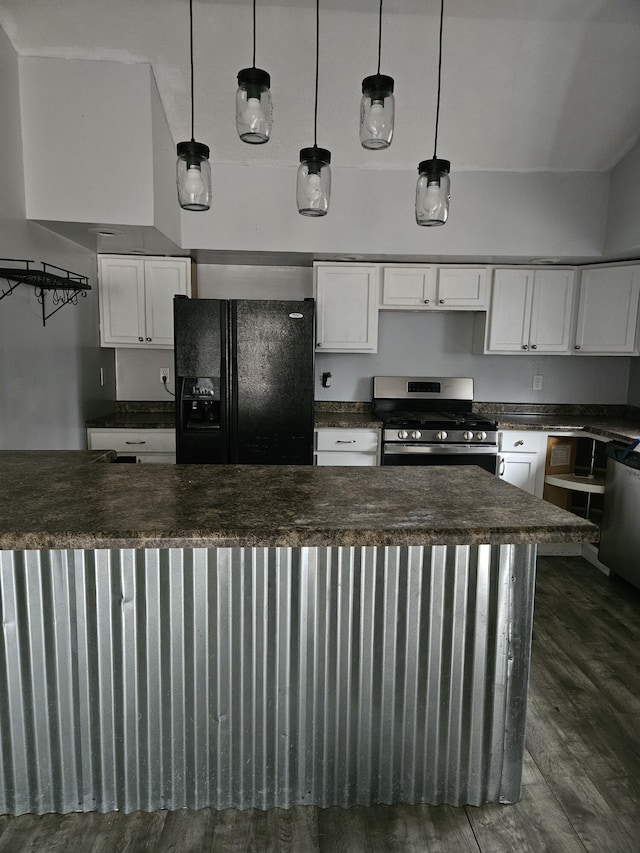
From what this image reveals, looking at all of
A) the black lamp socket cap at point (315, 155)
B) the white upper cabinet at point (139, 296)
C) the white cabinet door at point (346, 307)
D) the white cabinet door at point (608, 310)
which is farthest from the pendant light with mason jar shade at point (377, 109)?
the white cabinet door at point (608, 310)

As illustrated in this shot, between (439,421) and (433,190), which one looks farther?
(439,421)

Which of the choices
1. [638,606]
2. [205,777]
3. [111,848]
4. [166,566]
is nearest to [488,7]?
[166,566]

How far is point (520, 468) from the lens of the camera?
379cm

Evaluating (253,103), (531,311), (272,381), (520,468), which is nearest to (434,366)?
(531,311)

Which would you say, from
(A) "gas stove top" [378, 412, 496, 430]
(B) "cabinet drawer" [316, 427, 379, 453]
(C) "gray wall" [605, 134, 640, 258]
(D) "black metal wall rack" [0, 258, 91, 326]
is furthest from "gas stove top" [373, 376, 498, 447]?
(D) "black metal wall rack" [0, 258, 91, 326]

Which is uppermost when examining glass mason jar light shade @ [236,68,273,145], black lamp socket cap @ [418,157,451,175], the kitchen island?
glass mason jar light shade @ [236,68,273,145]

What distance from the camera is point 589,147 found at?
3461 millimetres

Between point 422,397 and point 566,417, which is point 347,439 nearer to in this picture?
point 422,397

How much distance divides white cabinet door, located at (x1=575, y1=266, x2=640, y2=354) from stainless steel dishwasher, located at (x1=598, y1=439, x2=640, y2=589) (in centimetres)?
82

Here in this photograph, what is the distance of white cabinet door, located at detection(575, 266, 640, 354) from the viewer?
3.74m

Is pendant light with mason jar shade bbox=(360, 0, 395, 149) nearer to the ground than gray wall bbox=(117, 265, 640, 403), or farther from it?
farther from it

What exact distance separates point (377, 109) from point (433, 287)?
2534mm

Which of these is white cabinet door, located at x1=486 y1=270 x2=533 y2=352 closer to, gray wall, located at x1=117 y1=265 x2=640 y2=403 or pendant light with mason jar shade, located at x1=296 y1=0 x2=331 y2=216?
gray wall, located at x1=117 y1=265 x2=640 y2=403

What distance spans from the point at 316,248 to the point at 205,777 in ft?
9.99
